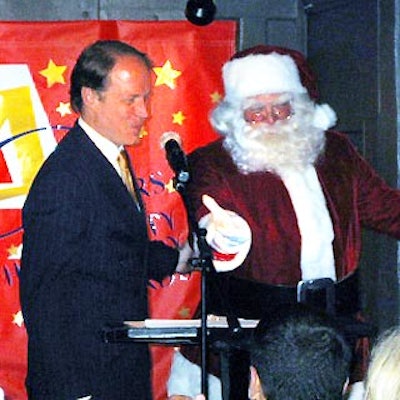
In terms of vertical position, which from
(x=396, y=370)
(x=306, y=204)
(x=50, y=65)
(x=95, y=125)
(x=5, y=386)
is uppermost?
(x=50, y=65)

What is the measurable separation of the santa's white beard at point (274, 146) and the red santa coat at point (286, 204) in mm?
27

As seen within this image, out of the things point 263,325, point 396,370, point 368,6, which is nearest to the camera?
point 396,370

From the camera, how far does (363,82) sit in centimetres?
335

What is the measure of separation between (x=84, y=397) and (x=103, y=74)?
0.86 meters

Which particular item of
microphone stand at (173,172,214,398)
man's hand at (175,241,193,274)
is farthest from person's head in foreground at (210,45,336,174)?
microphone stand at (173,172,214,398)

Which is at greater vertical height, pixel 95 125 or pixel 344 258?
pixel 95 125

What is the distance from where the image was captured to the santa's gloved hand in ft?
8.19

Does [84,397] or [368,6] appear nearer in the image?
[84,397]

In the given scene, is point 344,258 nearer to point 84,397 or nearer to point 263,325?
point 84,397

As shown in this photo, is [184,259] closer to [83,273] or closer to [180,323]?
[83,273]

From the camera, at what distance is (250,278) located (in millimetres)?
2803

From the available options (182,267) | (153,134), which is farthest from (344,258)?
(153,134)

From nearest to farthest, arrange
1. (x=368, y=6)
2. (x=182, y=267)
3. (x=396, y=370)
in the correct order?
(x=396, y=370)
(x=182, y=267)
(x=368, y=6)

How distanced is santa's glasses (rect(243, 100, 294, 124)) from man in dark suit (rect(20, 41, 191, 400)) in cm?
57
